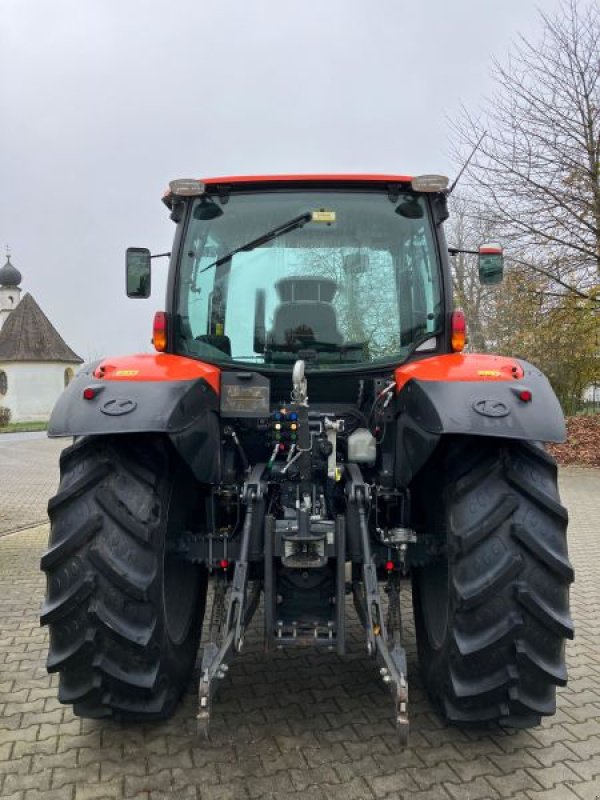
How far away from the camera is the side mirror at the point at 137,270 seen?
3.91 metres

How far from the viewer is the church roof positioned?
158 ft

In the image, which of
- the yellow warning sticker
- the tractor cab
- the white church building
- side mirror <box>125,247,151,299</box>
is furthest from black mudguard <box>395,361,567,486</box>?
the white church building

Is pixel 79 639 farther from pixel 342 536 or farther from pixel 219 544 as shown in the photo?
pixel 342 536

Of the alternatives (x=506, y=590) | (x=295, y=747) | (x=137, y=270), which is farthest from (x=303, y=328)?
(x=295, y=747)

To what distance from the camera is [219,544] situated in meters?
3.07

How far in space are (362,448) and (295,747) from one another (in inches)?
49.1

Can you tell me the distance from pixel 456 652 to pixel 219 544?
3.62 ft

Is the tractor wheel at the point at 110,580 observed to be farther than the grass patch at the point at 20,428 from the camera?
No

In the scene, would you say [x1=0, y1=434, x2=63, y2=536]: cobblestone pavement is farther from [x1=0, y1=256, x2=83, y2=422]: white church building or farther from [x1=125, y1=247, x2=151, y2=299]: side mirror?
[x1=0, y1=256, x2=83, y2=422]: white church building

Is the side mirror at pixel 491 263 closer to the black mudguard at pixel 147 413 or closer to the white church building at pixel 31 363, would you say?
the black mudguard at pixel 147 413

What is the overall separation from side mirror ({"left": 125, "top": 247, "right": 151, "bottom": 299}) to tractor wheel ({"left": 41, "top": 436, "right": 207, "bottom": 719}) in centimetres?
140

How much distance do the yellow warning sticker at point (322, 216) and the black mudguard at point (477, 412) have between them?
96cm

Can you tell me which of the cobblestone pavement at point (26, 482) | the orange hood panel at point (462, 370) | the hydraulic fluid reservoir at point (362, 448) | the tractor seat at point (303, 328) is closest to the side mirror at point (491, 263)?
the orange hood panel at point (462, 370)

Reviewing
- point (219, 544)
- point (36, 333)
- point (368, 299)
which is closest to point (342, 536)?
point (219, 544)
